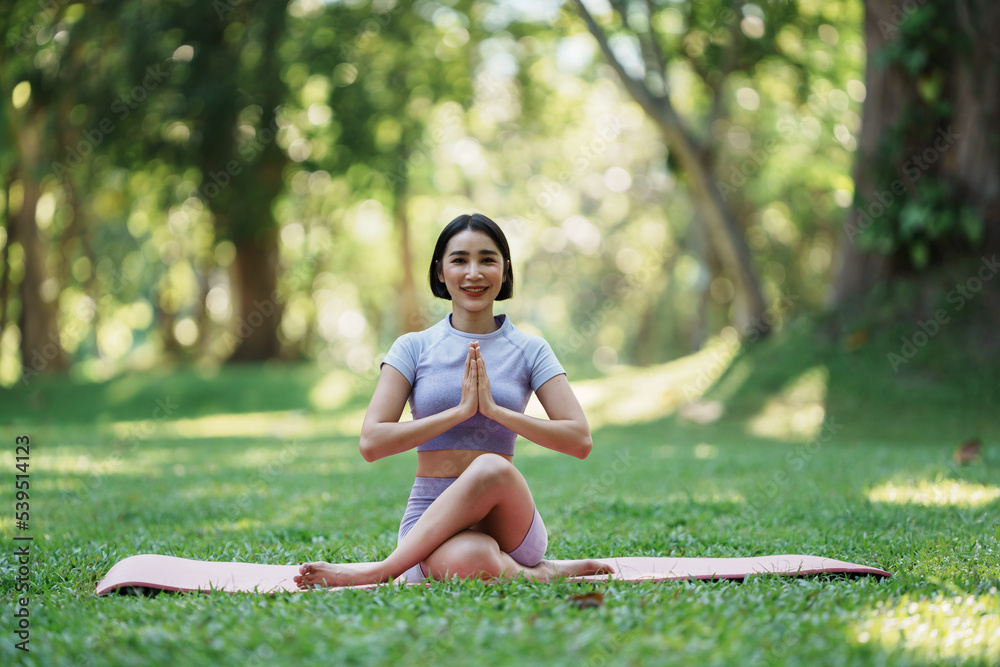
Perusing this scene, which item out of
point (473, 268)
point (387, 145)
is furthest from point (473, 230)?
point (387, 145)

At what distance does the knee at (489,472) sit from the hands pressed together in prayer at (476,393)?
0.17 meters

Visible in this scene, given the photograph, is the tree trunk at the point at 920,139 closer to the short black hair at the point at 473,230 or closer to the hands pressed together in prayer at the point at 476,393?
the short black hair at the point at 473,230

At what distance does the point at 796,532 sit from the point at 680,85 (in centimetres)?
1848

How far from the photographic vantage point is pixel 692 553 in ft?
14.5

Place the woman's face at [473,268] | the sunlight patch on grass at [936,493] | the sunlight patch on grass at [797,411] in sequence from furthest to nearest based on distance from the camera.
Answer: the sunlight patch on grass at [797,411] < the sunlight patch on grass at [936,493] < the woman's face at [473,268]

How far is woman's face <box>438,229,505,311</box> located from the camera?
3600mm

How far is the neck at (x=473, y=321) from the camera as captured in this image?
3.68 meters

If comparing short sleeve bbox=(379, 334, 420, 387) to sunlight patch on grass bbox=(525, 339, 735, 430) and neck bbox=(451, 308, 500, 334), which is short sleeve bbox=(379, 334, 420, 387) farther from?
sunlight patch on grass bbox=(525, 339, 735, 430)

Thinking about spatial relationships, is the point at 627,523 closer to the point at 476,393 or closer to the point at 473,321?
the point at 473,321

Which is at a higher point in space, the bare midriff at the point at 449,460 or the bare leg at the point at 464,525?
the bare midriff at the point at 449,460

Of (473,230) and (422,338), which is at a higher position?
(473,230)

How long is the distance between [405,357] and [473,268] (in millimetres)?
458

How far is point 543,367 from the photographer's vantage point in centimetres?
363

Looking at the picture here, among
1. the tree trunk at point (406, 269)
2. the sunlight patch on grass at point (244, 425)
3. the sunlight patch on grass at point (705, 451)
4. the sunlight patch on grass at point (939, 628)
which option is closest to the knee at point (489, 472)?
the sunlight patch on grass at point (939, 628)
